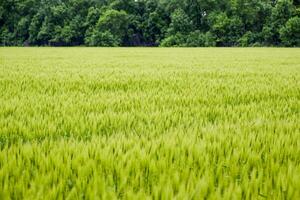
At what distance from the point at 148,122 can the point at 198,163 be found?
35.9 inches

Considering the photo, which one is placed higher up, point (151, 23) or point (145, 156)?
point (145, 156)

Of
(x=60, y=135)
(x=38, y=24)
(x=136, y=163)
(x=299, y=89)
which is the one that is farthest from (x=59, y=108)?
(x=38, y=24)

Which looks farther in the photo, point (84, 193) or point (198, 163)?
point (198, 163)

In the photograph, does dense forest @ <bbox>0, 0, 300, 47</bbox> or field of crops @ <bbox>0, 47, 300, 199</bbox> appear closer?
field of crops @ <bbox>0, 47, 300, 199</bbox>

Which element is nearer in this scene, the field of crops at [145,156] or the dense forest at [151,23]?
the field of crops at [145,156]

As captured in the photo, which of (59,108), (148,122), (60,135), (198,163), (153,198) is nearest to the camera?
(153,198)

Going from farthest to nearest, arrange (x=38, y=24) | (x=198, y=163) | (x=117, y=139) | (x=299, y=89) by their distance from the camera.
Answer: (x=38, y=24) → (x=299, y=89) → (x=117, y=139) → (x=198, y=163)

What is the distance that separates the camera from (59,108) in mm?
3037

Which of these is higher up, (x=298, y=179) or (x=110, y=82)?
(x=298, y=179)

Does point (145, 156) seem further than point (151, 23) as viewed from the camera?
No

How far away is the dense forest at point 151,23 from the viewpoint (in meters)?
52.6

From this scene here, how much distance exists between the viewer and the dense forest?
2069 inches

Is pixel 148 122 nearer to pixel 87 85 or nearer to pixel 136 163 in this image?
pixel 136 163

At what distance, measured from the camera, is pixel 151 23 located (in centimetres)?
6216
